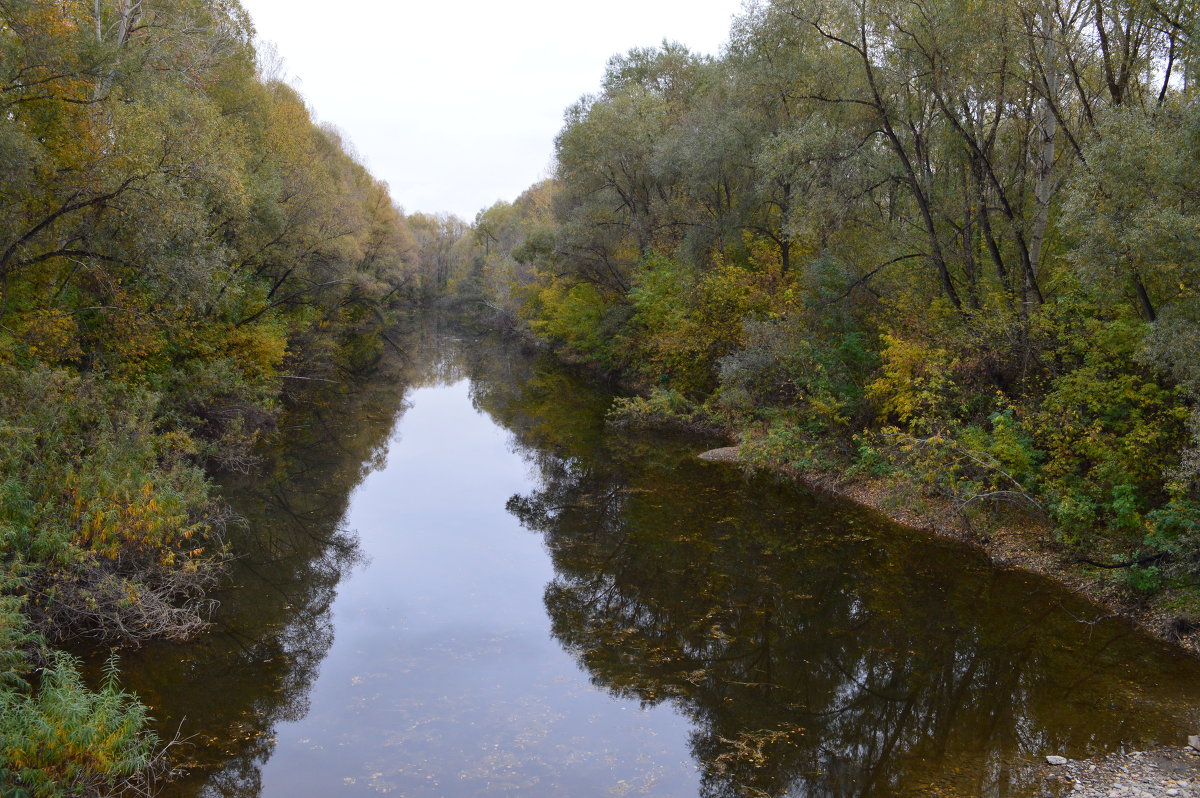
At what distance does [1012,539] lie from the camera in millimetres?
14188

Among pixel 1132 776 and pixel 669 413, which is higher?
pixel 669 413

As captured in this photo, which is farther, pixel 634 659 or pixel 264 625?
pixel 264 625

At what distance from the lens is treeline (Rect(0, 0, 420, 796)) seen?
8.56m

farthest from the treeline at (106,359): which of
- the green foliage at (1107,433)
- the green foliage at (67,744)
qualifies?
the green foliage at (1107,433)

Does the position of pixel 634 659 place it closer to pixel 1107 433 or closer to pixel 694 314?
pixel 1107 433

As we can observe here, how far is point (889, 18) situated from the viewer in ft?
55.9

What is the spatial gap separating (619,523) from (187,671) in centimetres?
911

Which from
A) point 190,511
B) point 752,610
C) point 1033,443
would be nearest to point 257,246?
point 190,511

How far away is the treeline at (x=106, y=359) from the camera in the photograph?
28.1ft

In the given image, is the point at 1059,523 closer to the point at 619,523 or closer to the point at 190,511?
the point at 619,523

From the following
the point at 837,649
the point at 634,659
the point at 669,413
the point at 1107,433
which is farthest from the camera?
the point at 669,413

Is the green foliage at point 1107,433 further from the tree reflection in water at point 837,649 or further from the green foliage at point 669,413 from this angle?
the green foliage at point 669,413

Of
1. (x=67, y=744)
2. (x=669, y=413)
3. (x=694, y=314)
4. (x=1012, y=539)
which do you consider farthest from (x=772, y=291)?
(x=67, y=744)

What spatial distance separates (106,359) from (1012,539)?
1899cm
